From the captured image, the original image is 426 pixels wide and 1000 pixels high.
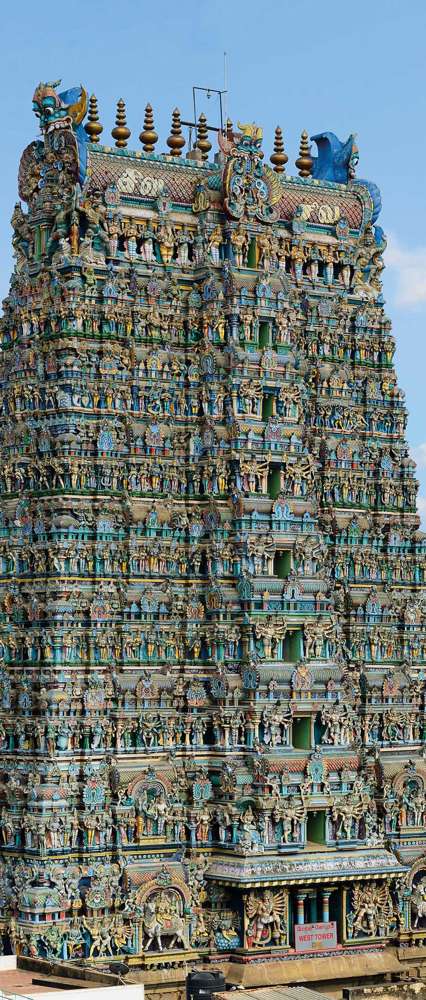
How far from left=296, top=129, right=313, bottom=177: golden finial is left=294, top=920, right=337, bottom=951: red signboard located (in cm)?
2495

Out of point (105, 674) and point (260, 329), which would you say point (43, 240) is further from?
point (105, 674)

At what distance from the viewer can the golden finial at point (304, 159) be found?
9006 cm

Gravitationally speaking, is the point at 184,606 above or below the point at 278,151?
below

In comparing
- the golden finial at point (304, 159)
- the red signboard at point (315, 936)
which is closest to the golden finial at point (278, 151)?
the golden finial at point (304, 159)

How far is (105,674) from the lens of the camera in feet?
261

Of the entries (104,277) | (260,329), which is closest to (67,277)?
(104,277)

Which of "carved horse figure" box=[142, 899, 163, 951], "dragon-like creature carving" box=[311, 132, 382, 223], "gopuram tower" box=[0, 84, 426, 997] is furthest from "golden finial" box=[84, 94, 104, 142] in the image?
"carved horse figure" box=[142, 899, 163, 951]

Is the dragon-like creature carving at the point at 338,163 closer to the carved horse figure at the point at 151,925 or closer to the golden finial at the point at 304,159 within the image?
the golden finial at the point at 304,159

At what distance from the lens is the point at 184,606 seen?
81688mm

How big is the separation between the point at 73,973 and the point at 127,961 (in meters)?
3.31

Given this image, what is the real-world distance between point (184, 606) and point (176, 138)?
14877 millimetres

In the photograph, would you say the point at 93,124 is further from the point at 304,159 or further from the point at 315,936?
the point at 315,936

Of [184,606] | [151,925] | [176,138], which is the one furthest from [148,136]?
[151,925]

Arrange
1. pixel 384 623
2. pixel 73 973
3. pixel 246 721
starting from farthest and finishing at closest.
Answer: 1. pixel 384 623
2. pixel 246 721
3. pixel 73 973
